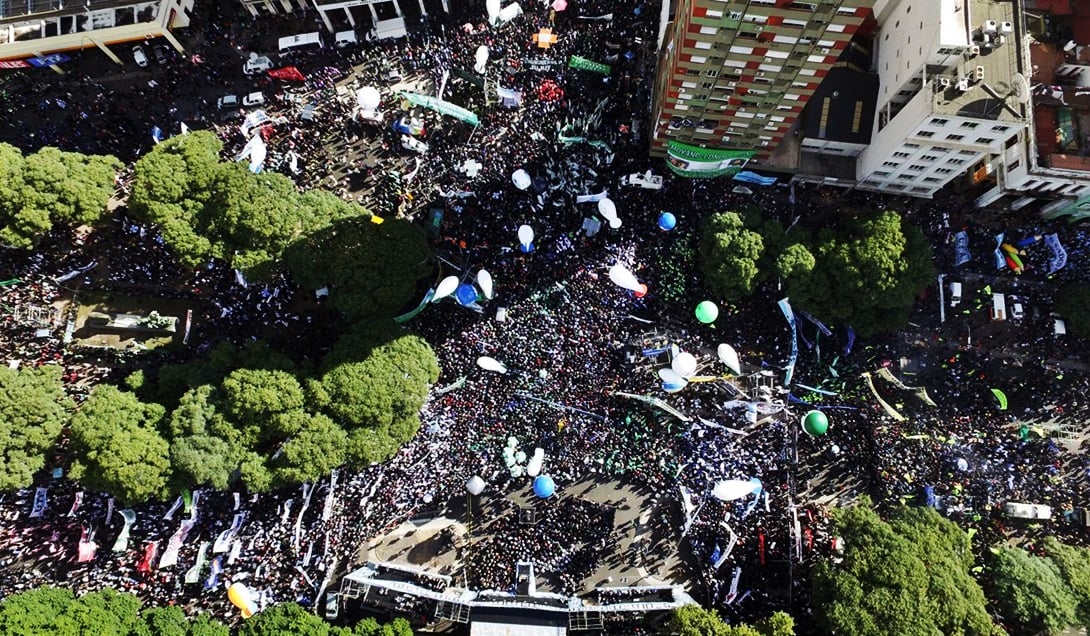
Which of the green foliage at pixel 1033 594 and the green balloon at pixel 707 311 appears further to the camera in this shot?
the green balloon at pixel 707 311

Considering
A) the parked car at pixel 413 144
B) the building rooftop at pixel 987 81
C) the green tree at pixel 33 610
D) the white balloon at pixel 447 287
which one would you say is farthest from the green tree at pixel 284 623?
the building rooftop at pixel 987 81

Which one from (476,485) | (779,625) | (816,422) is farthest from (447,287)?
(779,625)

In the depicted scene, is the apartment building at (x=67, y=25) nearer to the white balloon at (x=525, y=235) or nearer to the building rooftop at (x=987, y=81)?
the white balloon at (x=525, y=235)

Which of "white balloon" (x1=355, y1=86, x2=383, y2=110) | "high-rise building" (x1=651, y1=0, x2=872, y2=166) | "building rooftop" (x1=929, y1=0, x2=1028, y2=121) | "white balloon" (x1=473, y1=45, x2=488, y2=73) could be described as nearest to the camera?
"high-rise building" (x1=651, y1=0, x2=872, y2=166)

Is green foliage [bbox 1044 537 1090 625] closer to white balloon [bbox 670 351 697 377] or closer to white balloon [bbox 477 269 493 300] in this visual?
white balloon [bbox 670 351 697 377]

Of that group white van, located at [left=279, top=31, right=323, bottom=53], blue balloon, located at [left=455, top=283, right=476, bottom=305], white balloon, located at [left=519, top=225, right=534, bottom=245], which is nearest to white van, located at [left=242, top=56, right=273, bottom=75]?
white van, located at [left=279, top=31, right=323, bottom=53]

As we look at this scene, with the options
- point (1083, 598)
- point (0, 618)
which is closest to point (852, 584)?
point (1083, 598)

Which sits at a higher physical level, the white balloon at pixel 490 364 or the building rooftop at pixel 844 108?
the building rooftop at pixel 844 108
